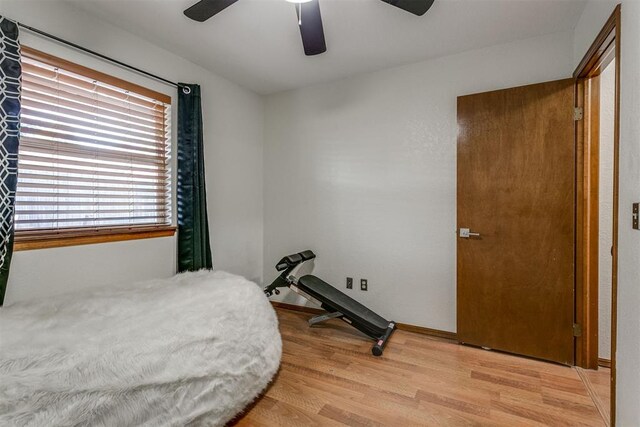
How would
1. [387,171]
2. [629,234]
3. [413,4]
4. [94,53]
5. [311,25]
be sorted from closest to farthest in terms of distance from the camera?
[629,234] → [413,4] → [311,25] → [94,53] → [387,171]

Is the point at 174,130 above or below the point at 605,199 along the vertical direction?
above

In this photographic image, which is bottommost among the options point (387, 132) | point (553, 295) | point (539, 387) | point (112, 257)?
point (539, 387)

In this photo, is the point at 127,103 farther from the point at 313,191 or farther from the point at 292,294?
the point at 292,294

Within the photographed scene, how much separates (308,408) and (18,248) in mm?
1876

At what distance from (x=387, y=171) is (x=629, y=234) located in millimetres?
1804

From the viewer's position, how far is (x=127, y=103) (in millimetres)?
2285

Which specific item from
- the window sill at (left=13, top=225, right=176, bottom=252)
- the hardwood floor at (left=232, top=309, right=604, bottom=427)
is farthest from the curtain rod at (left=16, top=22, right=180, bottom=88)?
the hardwood floor at (left=232, top=309, right=604, bottom=427)

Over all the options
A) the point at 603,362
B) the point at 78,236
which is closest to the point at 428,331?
the point at 603,362

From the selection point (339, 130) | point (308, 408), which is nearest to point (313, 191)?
point (339, 130)

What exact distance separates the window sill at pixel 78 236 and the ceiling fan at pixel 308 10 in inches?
59.2

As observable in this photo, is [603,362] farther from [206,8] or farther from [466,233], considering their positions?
[206,8]

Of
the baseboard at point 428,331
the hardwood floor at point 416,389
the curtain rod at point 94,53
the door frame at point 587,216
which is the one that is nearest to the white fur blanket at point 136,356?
the hardwood floor at point 416,389

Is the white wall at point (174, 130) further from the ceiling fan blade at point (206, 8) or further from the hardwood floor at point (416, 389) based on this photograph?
Result: the hardwood floor at point (416, 389)

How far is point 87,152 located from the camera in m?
2.05
